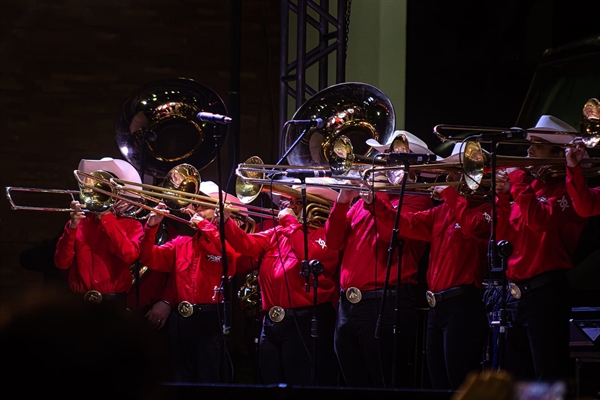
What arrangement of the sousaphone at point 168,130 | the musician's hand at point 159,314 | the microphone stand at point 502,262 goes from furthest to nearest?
Answer: the sousaphone at point 168,130, the musician's hand at point 159,314, the microphone stand at point 502,262

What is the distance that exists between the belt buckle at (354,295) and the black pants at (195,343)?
40.6 inches

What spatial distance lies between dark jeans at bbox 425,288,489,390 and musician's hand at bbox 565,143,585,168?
3.07 ft

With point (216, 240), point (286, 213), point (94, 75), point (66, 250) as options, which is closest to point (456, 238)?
point (286, 213)

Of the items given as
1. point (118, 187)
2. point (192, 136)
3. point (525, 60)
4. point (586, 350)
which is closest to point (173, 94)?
point (192, 136)

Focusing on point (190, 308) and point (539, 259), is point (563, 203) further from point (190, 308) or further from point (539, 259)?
point (190, 308)

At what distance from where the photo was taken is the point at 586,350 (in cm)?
401

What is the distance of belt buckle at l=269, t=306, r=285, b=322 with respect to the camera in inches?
200

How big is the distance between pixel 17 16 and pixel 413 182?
4280 mm

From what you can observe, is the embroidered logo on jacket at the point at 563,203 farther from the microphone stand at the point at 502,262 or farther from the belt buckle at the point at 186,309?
the belt buckle at the point at 186,309

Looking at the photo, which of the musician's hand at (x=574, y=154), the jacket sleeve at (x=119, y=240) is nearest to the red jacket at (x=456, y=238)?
the musician's hand at (x=574, y=154)

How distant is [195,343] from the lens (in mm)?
5414

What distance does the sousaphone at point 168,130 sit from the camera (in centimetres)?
595

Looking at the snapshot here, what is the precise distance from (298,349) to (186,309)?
2.80 ft

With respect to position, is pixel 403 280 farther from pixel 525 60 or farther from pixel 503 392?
pixel 503 392
